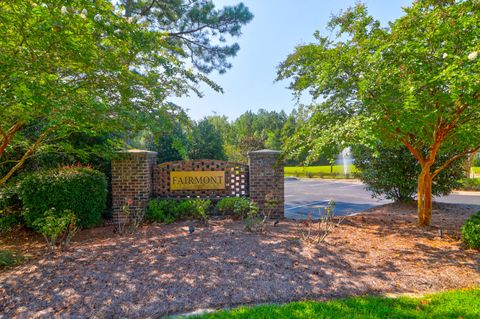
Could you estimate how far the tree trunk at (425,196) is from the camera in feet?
17.7

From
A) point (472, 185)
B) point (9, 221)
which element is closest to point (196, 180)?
point (9, 221)

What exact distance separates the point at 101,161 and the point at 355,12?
635 cm

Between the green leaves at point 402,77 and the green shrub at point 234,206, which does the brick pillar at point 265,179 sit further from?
the green leaves at point 402,77

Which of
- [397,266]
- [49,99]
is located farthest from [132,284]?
[397,266]

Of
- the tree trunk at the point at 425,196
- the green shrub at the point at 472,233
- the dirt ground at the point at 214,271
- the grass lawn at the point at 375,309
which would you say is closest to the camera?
the grass lawn at the point at 375,309

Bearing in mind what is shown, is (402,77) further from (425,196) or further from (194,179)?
(194,179)

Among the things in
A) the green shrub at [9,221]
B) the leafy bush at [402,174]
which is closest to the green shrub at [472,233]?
the leafy bush at [402,174]

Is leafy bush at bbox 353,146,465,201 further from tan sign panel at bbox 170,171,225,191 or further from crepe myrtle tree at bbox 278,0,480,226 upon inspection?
tan sign panel at bbox 170,171,225,191

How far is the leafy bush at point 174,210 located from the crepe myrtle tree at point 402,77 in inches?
108

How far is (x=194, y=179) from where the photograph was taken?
6.69 m

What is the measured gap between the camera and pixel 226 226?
536cm

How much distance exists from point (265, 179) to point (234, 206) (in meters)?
1.00

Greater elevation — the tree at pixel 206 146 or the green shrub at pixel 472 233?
the tree at pixel 206 146

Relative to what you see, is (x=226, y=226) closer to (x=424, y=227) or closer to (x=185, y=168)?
(x=185, y=168)
